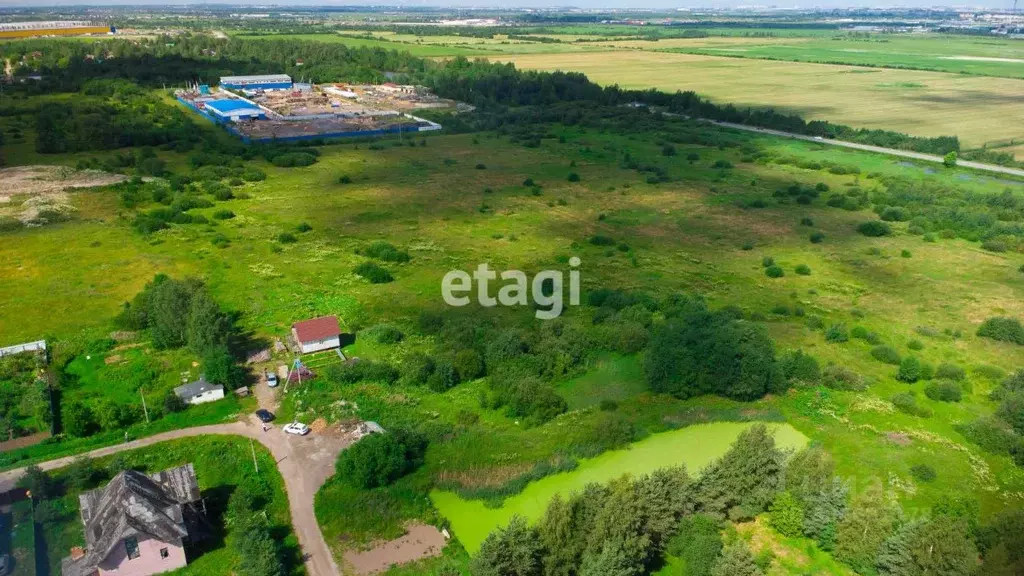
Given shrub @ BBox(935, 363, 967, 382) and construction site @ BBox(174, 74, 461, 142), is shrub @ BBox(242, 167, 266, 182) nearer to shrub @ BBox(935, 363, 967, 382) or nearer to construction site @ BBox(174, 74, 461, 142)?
construction site @ BBox(174, 74, 461, 142)

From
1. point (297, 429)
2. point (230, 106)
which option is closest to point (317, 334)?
point (297, 429)

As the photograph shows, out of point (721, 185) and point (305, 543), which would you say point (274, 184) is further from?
point (305, 543)

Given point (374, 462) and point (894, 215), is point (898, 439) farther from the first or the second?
point (894, 215)

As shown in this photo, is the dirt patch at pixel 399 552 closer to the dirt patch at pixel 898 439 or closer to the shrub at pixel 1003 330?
the dirt patch at pixel 898 439

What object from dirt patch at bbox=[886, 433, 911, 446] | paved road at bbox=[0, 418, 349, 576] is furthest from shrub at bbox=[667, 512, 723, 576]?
paved road at bbox=[0, 418, 349, 576]

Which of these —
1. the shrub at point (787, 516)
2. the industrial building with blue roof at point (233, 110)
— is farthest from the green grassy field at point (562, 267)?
the industrial building with blue roof at point (233, 110)

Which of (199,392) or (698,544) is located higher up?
(698,544)
